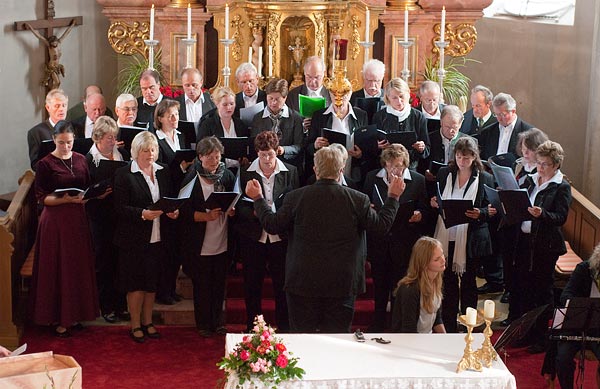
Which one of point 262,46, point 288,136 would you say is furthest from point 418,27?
point 288,136

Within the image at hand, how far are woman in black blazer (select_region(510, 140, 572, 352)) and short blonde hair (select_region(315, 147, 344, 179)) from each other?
1808 mm

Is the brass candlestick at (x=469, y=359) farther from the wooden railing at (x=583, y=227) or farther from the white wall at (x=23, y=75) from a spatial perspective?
the white wall at (x=23, y=75)

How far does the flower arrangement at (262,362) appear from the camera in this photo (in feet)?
17.7

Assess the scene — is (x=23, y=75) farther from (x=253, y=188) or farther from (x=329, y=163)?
(x=329, y=163)

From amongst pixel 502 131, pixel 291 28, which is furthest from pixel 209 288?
pixel 291 28

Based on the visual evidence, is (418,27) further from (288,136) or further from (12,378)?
(12,378)

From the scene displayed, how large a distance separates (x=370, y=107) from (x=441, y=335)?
327 cm

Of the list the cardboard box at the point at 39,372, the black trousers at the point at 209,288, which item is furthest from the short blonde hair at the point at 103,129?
the cardboard box at the point at 39,372

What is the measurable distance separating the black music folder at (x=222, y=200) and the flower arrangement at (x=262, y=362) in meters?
2.28

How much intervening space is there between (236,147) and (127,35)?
12.0 ft

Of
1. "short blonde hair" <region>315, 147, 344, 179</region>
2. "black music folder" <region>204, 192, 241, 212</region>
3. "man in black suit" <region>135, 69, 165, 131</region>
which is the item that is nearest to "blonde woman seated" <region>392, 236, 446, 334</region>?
"short blonde hair" <region>315, 147, 344, 179</region>

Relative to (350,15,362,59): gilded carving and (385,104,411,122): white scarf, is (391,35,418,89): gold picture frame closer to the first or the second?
(350,15,362,59): gilded carving

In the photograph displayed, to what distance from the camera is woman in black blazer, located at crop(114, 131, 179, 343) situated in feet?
25.8

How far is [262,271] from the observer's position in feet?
26.3
